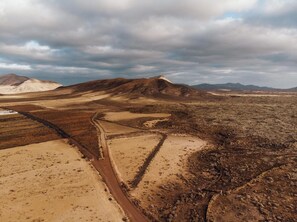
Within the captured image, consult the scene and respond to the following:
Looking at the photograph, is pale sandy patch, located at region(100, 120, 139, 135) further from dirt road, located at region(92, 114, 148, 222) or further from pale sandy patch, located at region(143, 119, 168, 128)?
dirt road, located at region(92, 114, 148, 222)

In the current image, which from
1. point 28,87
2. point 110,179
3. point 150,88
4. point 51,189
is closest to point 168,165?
point 110,179

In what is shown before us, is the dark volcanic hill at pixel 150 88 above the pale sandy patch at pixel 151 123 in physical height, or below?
above

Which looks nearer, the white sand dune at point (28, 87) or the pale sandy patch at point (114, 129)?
the pale sandy patch at point (114, 129)

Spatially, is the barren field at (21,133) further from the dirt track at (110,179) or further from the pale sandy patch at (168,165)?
the pale sandy patch at (168,165)

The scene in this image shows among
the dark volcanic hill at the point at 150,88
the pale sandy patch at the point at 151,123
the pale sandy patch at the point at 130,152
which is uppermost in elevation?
the dark volcanic hill at the point at 150,88

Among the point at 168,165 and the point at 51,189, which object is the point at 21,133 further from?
the point at 168,165

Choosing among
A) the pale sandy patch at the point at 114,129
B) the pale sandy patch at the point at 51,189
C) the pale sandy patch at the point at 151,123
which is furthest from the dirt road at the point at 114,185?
the pale sandy patch at the point at 151,123

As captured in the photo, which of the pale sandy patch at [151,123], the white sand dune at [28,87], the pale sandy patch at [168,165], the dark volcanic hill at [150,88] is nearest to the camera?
the pale sandy patch at [168,165]

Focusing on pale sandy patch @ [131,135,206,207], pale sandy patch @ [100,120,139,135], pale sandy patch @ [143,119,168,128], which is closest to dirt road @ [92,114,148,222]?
pale sandy patch @ [131,135,206,207]
